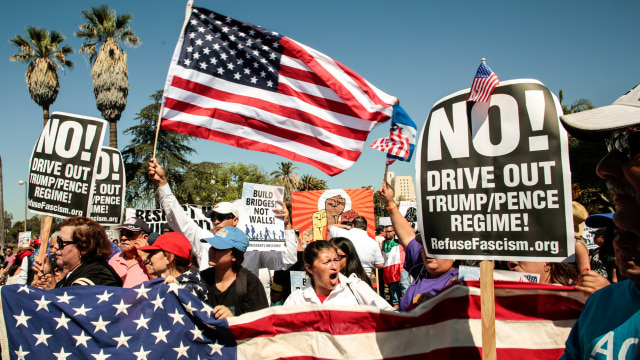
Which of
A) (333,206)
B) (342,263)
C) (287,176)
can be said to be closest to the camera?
(342,263)

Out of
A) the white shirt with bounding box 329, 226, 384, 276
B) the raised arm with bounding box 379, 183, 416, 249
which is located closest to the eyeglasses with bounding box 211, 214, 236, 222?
the raised arm with bounding box 379, 183, 416, 249

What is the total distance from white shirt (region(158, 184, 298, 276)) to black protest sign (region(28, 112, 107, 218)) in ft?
4.43

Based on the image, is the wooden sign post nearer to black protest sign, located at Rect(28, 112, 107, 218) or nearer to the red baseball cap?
the red baseball cap

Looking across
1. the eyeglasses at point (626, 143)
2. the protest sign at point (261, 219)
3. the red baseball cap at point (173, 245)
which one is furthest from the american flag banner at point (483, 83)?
the protest sign at point (261, 219)

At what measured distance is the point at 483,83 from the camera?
2.53 m

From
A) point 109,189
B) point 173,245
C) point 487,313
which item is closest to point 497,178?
point 487,313

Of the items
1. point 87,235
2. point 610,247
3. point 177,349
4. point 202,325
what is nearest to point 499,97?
point 610,247

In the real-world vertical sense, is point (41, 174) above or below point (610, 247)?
above

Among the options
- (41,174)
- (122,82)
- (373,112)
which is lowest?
(41,174)

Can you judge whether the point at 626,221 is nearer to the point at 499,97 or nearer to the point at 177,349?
the point at 499,97

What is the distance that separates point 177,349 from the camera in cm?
304

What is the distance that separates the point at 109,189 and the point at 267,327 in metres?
5.80

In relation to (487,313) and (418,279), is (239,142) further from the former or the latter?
(487,313)

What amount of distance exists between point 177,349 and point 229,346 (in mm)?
394
